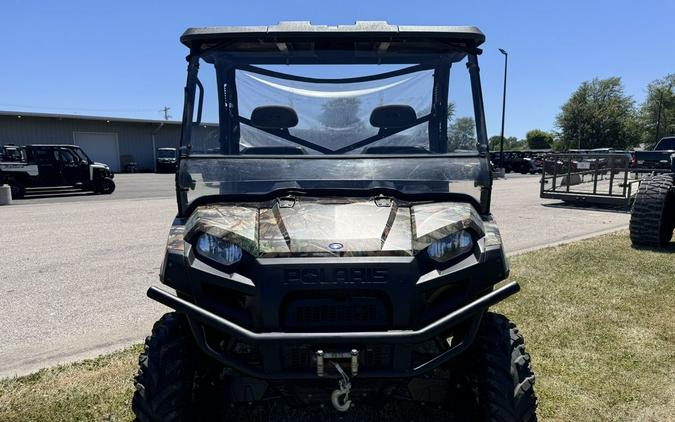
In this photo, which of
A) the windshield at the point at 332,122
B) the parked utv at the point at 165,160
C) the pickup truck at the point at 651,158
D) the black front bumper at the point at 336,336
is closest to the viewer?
the black front bumper at the point at 336,336

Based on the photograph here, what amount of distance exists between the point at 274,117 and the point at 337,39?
0.64m

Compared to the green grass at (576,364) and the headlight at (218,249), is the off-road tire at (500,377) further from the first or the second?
the headlight at (218,249)

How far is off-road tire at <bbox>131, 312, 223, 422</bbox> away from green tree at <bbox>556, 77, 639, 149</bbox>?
224 ft

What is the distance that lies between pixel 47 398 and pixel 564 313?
432 centimetres

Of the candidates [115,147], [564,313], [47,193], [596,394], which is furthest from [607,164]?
[115,147]

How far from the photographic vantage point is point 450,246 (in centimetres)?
209

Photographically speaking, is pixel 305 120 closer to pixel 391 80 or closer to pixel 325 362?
pixel 391 80

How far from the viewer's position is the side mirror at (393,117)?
2.98 metres

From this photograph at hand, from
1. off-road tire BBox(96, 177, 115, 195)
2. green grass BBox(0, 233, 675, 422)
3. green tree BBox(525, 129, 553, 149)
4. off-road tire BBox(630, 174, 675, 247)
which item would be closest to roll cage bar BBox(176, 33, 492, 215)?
green grass BBox(0, 233, 675, 422)

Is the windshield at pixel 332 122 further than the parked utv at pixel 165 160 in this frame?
No

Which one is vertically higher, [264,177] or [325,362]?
[264,177]

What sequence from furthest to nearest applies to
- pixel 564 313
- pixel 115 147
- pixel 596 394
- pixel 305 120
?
1. pixel 115 147
2. pixel 564 313
3. pixel 596 394
4. pixel 305 120

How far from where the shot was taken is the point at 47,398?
124 inches

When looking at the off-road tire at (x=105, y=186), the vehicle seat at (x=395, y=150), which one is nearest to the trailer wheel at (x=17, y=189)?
the off-road tire at (x=105, y=186)
